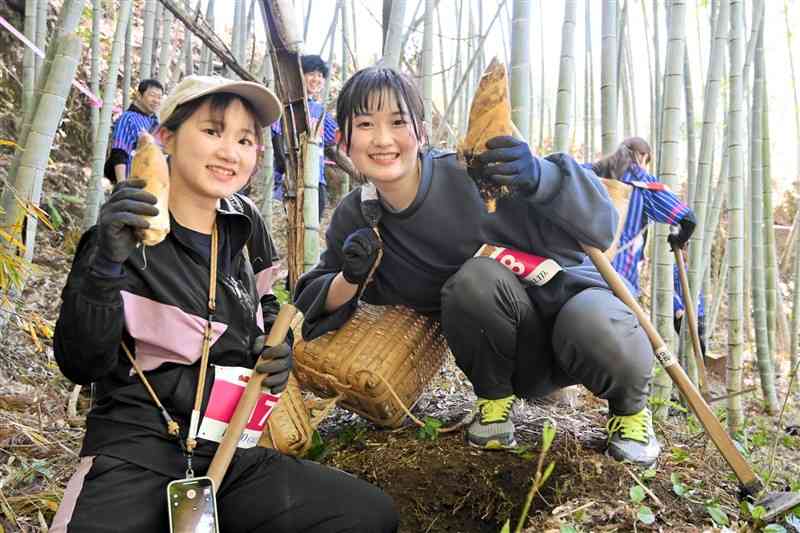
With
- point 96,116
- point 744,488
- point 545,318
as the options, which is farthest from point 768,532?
point 96,116

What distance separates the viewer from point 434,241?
2.07m

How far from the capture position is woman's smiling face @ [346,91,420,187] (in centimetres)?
191

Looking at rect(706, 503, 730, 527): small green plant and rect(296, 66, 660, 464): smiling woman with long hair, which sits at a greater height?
rect(296, 66, 660, 464): smiling woman with long hair

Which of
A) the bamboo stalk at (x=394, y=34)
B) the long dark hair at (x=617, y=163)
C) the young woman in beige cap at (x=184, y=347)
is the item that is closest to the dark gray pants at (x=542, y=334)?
the young woman in beige cap at (x=184, y=347)

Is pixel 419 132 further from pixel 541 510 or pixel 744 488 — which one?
pixel 744 488

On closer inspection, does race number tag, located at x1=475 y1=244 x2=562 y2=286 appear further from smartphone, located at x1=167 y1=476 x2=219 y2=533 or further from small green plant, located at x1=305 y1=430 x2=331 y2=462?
smartphone, located at x1=167 y1=476 x2=219 y2=533

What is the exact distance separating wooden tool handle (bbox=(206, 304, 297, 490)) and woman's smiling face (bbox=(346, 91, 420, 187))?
1.96 ft

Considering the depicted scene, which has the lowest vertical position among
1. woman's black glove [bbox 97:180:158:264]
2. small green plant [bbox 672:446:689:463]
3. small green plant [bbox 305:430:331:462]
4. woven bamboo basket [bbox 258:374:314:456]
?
small green plant [bbox 305:430:331:462]

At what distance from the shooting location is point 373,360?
2.05 meters

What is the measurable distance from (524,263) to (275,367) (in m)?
0.90

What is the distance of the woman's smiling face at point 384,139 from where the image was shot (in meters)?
1.91

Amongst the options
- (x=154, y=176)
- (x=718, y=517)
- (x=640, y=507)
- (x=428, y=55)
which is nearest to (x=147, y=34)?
(x=428, y=55)

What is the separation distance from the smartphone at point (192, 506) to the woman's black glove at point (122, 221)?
52 cm

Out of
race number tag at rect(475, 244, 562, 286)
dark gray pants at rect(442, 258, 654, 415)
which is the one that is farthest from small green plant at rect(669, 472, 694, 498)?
race number tag at rect(475, 244, 562, 286)
